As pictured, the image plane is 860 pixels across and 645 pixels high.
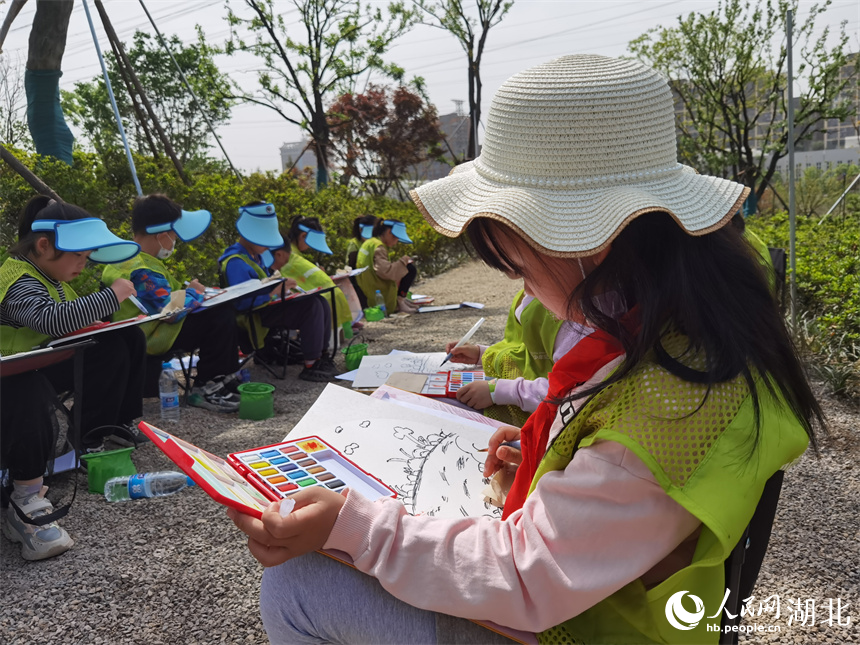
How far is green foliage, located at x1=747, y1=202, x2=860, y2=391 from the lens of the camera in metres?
4.06

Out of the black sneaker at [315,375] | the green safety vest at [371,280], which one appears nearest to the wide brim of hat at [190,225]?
the black sneaker at [315,375]

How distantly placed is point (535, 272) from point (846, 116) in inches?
634

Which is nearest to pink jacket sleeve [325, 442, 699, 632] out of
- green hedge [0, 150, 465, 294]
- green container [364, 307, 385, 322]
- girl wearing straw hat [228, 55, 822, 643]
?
girl wearing straw hat [228, 55, 822, 643]

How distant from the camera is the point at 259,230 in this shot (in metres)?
5.14

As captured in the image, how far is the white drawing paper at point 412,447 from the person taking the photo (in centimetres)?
134

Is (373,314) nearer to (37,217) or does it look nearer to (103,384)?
(103,384)

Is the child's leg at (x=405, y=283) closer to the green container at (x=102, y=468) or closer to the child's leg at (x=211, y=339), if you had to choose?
the child's leg at (x=211, y=339)

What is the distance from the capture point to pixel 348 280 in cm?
701

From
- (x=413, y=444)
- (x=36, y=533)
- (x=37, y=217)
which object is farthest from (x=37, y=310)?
(x=413, y=444)

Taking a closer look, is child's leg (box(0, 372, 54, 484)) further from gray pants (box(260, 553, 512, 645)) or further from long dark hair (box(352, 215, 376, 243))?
long dark hair (box(352, 215, 376, 243))

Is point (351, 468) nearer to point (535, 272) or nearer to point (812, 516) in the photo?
point (535, 272)

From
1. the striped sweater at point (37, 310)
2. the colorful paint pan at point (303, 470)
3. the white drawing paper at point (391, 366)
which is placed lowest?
the white drawing paper at point (391, 366)

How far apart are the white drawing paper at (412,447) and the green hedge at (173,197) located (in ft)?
10.8

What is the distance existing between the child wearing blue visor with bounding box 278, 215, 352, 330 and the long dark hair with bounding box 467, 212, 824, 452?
4.64m
